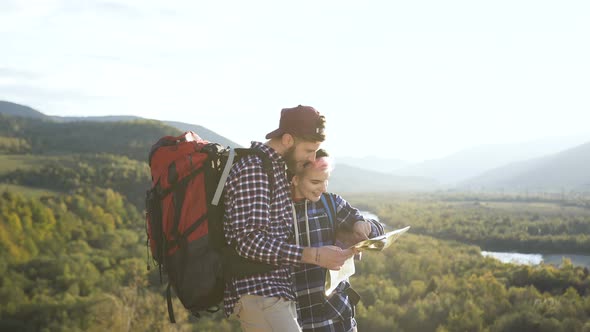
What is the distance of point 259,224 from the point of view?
2262 mm

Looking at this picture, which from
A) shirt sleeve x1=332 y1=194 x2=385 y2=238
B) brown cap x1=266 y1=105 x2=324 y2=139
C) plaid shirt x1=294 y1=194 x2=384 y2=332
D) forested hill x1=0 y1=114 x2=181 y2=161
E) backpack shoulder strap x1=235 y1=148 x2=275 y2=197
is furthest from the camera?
forested hill x1=0 y1=114 x2=181 y2=161

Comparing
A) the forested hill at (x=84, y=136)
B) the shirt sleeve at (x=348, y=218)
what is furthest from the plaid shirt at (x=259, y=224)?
the forested hill at (x=84, y=136)

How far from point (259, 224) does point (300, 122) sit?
546 mm

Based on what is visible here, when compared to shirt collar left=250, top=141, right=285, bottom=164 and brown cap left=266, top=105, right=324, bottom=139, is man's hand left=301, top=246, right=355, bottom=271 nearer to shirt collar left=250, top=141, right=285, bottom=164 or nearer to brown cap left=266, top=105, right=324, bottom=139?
shirt collar left=250, top=141, right=285, bottom=164

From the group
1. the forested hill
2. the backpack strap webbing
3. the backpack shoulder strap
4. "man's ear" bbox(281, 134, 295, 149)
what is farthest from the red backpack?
the forested hill

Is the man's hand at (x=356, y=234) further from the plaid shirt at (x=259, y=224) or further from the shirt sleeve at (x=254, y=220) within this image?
the shirt sleeve at (x=254, y=220)

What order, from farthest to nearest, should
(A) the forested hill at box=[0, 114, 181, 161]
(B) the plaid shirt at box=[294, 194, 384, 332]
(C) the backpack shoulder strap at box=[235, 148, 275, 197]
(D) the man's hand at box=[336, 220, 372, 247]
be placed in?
(A) the forested hill at box=[0, 114, 181, 161] → (D) the man's hand at box=[336, 220, 372, 247] → (B) the plaid shirt at box=[294, 194, 384, 332] → (C) the backpack shoulder strap at box=[235, 148, 275, 197]

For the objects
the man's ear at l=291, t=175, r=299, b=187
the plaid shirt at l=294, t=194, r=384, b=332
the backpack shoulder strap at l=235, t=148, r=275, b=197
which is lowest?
the plaid shirt at l=294, t=194, r=384, b=332

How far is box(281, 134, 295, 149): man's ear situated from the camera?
249cm

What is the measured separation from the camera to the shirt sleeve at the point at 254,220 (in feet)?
7.33

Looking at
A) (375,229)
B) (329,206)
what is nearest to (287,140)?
(329,206)

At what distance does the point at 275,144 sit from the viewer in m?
2.53

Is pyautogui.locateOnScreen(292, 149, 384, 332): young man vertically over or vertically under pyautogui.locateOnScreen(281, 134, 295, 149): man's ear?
under

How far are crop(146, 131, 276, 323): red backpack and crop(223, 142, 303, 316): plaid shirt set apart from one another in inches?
1.9
